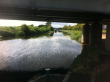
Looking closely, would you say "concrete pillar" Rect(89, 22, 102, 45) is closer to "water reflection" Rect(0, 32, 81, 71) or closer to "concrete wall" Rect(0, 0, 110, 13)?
"water reflection" Rect(0, 32, 81, 71)

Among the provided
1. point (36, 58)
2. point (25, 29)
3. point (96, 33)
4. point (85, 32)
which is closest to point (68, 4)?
point (36, 58)

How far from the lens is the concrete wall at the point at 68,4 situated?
858cm

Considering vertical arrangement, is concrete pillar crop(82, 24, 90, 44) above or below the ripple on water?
above

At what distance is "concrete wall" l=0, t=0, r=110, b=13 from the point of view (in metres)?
8.58

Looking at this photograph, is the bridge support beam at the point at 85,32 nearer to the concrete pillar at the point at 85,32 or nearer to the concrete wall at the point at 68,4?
the concrete pillar at the point at 85,32

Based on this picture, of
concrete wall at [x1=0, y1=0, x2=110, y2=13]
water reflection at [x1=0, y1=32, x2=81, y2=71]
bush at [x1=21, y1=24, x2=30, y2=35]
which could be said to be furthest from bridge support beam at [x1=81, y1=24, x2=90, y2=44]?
bush at [x1=21, y1=24, x2=30, y2=35]

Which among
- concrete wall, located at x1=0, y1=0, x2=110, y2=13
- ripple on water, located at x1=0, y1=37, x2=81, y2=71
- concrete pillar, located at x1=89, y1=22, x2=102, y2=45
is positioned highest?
concrete wall, located at x1=0, y1=0, x2=110, y2=13

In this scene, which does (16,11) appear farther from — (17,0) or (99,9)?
(99,9)

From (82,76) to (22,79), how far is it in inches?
172

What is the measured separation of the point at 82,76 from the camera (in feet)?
22.4

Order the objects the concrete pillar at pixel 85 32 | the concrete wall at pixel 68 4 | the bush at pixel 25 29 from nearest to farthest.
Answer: the concrete wall at pixel 68 4 < the concrete pillar at pixel 85 32 < the bush at pixel 25 29

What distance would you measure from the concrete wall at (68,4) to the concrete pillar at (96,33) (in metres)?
11.4

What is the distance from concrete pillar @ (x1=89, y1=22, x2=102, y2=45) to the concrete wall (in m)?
11.4

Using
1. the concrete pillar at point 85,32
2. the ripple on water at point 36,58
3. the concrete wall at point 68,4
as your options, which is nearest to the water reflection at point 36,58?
the ripple on water at point 36,58
